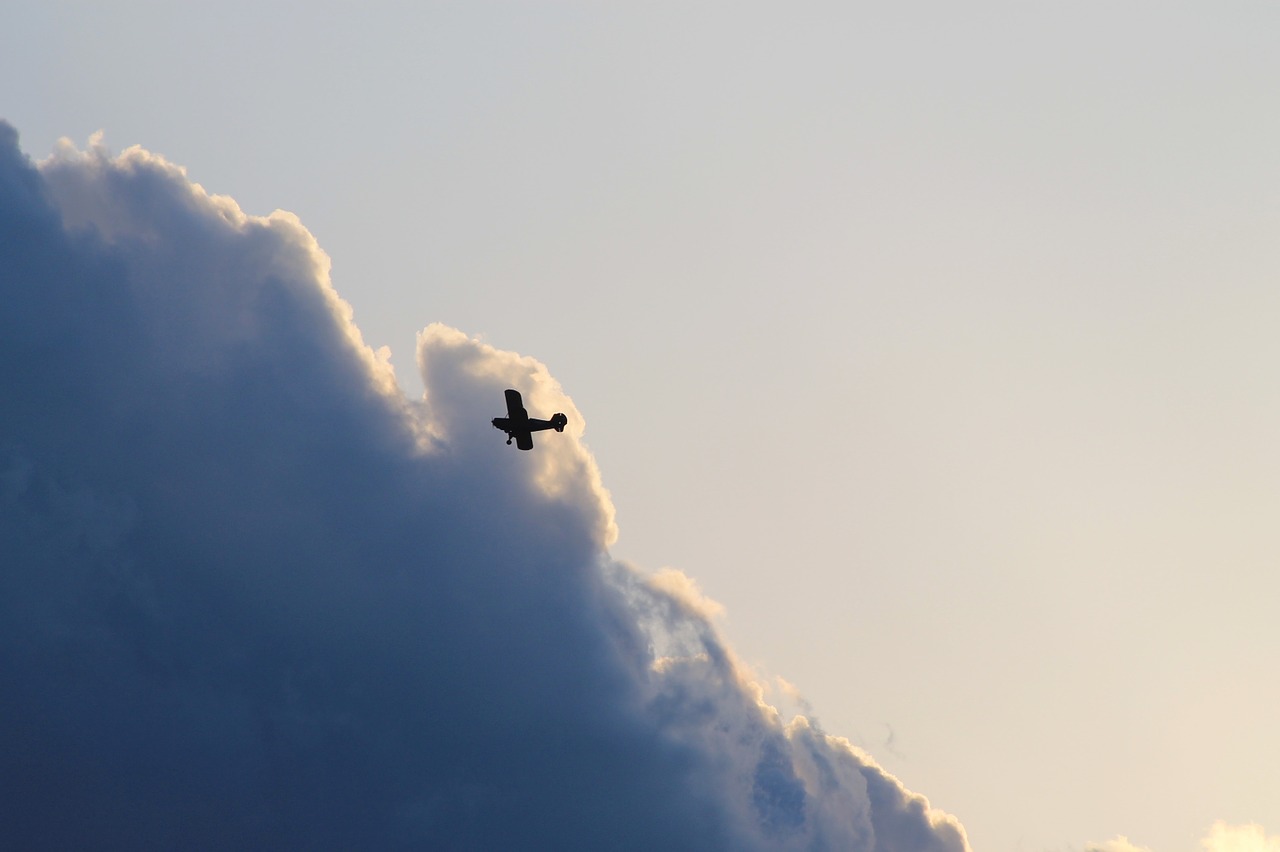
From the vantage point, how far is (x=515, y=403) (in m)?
184
